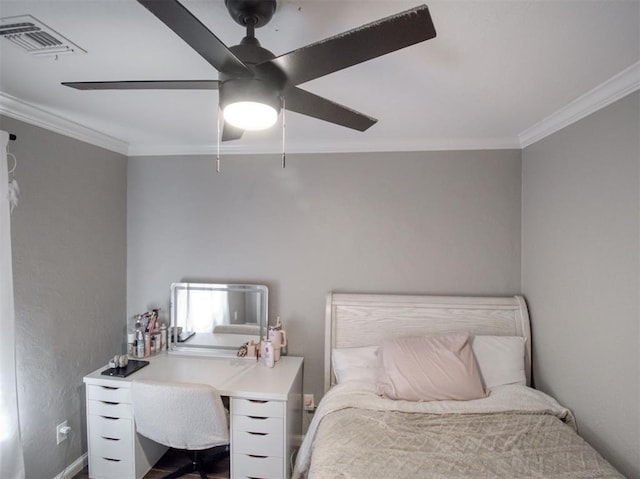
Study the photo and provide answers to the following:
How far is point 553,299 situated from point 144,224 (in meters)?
3.09

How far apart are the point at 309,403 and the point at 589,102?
2661 millimetres

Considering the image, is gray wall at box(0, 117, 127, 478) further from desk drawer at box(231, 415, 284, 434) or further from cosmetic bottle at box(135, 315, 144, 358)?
desk drawer at box(231, 415, 284, 434)

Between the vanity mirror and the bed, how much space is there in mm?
602

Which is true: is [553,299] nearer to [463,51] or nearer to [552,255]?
[552,255]

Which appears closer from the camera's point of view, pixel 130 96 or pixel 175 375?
pixel 130 96

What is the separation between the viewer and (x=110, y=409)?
2074 mm

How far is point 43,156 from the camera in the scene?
2.00 metres

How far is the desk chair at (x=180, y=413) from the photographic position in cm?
180

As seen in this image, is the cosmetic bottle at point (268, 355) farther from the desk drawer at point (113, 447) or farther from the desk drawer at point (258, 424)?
the desk drawer at point (113, 447)

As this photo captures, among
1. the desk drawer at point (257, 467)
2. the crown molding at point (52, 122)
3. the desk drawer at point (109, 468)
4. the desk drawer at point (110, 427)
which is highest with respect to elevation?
the crown molding at point (52, 122)

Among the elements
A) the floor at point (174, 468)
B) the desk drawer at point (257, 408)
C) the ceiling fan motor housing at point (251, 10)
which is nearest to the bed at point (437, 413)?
the desk drawer at point (257, 408)

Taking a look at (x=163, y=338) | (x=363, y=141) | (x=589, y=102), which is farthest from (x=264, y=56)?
(x=163, y=338)

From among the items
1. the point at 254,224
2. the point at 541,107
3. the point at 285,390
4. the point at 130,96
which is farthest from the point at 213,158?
the point at 541,107

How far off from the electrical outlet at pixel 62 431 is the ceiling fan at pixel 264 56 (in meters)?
2.22
